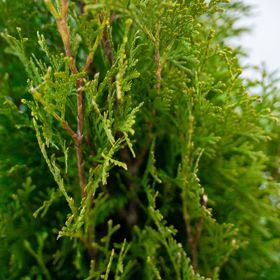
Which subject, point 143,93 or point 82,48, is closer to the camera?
point 143,93

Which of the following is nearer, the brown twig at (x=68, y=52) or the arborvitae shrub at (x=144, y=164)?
the brown twig at (x=68, y=52)

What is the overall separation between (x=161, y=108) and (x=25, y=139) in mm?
548

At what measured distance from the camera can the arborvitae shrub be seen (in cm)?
159

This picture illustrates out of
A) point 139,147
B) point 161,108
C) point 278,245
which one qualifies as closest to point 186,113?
point 161,108

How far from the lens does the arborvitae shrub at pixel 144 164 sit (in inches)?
62.4

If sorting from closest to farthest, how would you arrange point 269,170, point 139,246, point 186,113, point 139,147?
point 186,113 < point 139,246 < point 139,147 < point 269,170

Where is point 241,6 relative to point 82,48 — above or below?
above

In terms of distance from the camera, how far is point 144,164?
78.9 inches

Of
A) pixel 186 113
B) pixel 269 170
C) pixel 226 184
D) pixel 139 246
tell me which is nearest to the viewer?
pixel 186 113

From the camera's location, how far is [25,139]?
1830 mm

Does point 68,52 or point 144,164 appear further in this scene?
point 144,164

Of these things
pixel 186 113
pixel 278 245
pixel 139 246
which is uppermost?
pixel 186 113

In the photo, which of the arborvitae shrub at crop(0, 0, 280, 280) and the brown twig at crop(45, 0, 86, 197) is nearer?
the brown twig at crop(45, 0, 86, 197)

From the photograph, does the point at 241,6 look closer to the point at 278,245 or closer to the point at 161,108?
the point at 161,108
